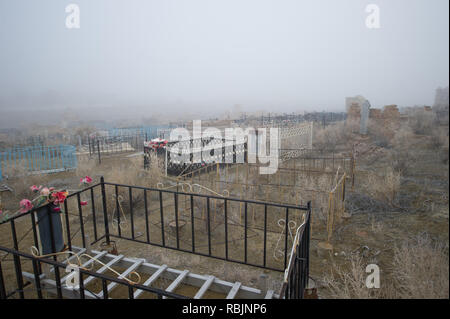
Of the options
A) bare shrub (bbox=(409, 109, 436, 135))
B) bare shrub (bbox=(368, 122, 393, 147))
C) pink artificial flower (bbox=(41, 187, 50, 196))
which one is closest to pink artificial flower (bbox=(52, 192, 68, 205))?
pink artificial flower (bbox=(41, 187, 50, 196))

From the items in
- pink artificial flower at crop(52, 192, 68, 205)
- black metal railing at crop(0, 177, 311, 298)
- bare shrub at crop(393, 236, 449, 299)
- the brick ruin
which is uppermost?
the brick ruin

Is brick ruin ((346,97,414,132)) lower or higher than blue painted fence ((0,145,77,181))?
higher

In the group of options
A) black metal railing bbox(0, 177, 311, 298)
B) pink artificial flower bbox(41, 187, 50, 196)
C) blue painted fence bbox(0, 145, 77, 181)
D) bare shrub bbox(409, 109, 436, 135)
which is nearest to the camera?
bare shrub bbox(409, 109, 436, 135)

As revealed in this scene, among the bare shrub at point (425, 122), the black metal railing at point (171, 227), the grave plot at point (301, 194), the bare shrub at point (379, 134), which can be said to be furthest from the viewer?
the bare shrub at point (379, 134)

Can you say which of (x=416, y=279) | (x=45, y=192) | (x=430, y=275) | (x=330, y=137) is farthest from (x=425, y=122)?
(x=330, y=137)

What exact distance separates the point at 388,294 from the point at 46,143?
20.9m

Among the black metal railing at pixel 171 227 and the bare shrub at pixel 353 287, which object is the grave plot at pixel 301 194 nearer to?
the black metal railing at pixel 171 227

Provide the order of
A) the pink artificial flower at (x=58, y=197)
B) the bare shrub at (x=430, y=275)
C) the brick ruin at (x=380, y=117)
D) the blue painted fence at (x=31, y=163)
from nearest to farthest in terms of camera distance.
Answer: the bare shrub at (x=430, y=275)
the pink artificial flower at (x=58, y=197)
the blue painted fence at (x=31, y=163)
the brick ruin at (x=380, y=117)

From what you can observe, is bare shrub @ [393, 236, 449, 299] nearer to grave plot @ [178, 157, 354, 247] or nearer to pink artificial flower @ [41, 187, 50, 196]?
grave plot @ [178, 157, 354, 247]

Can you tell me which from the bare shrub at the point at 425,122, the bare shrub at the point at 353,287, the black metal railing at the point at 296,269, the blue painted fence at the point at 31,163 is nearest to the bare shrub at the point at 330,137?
the bare shrub at the point at 425,122

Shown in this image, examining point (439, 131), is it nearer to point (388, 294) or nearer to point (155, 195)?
point (388, 294)

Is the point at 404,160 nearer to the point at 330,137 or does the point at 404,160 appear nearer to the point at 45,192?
the point at 330,137
